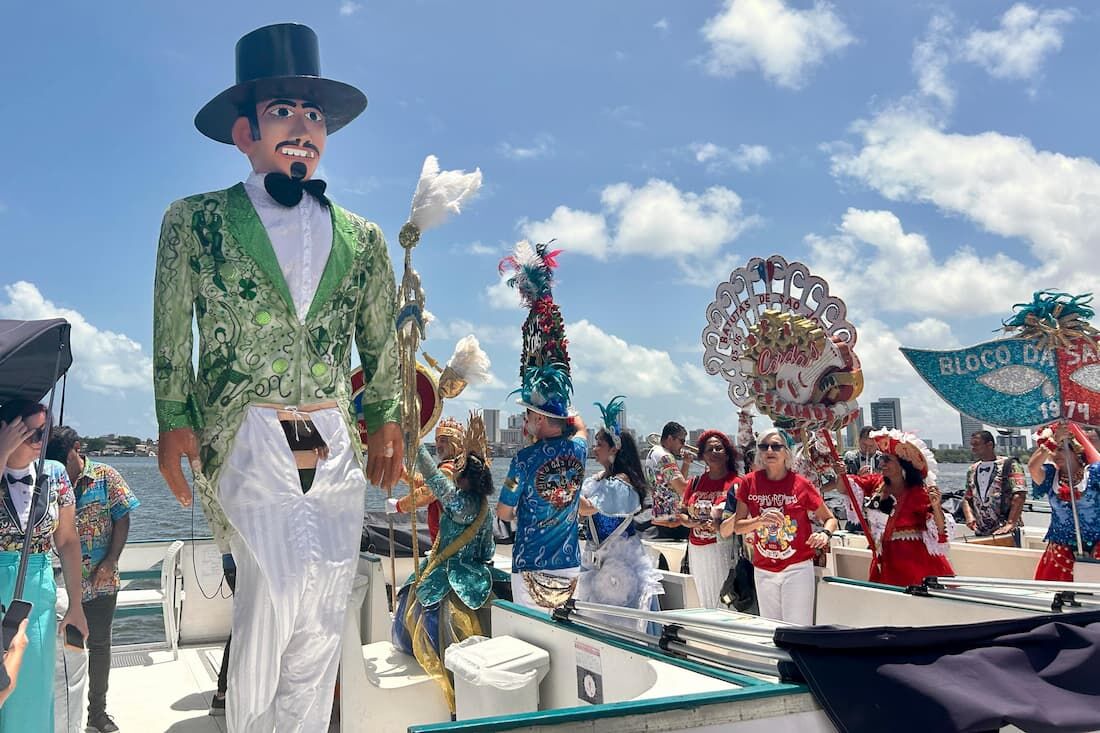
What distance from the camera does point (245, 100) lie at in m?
2.36

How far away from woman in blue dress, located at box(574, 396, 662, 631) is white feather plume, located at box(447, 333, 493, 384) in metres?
0.97

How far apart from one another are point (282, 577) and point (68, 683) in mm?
2213

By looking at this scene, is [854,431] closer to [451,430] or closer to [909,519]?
[909,519]

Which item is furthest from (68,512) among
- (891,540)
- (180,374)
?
(891,540)

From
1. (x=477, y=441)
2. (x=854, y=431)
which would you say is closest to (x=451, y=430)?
(x=477, y=441)

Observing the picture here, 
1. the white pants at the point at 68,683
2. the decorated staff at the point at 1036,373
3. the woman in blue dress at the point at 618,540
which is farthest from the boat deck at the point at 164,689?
the decorated staff at the point at 1036,373

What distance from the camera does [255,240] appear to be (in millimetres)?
2230

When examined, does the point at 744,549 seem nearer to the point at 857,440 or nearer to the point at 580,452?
the point at 580,452

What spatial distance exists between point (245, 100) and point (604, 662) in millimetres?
1884

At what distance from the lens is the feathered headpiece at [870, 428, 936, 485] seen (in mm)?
4797

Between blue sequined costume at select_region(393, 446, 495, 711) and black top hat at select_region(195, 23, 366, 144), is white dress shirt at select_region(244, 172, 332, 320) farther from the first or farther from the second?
blue sequined costume at select_region(393, 446, 495, 711)

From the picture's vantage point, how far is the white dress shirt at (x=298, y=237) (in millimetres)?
2246

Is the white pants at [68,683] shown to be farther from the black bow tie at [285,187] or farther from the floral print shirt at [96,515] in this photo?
the black bow tie at [285,187]

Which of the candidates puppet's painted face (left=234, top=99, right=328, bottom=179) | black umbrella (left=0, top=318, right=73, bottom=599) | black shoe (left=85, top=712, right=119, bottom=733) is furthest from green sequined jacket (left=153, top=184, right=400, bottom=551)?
black shoe (left=85, top=712, right=119, bottom=733)
